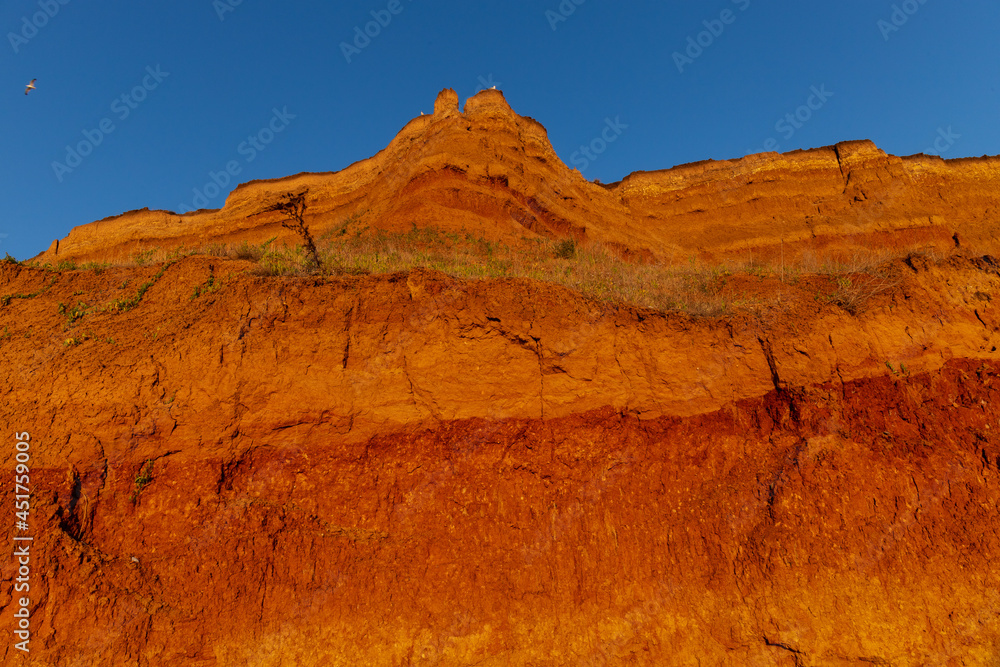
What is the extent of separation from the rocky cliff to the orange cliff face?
37.1 ft

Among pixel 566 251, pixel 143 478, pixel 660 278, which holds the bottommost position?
pixel 143 478

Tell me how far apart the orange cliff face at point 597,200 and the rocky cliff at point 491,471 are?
37.1 ft

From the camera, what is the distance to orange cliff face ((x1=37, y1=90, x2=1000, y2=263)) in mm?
19578

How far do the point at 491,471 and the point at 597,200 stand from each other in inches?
827

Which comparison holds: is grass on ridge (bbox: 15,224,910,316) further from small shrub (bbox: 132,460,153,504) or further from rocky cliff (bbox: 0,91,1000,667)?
small shrub (bbox: 132,460,153,504)

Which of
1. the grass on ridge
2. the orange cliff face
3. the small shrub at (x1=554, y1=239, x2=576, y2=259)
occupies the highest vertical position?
the orange cliff face

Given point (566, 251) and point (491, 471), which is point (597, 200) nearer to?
point (566, 251)

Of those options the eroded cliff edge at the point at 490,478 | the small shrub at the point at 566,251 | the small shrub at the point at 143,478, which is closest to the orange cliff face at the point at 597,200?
the small shrub at the point at 566,251

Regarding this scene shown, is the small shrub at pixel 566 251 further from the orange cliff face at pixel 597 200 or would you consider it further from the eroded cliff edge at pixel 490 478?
the eroded cliff edge at pixel 490 478

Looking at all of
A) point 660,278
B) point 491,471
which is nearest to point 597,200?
point 660,278

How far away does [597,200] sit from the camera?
25031mm

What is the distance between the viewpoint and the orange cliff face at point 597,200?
1958 centimetres

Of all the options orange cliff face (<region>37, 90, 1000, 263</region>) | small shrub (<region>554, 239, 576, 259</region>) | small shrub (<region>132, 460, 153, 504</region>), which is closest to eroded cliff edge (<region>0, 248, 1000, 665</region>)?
small shrub (<region>132, 460, 153, 504</region>)

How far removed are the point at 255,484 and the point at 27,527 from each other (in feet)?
7.38
